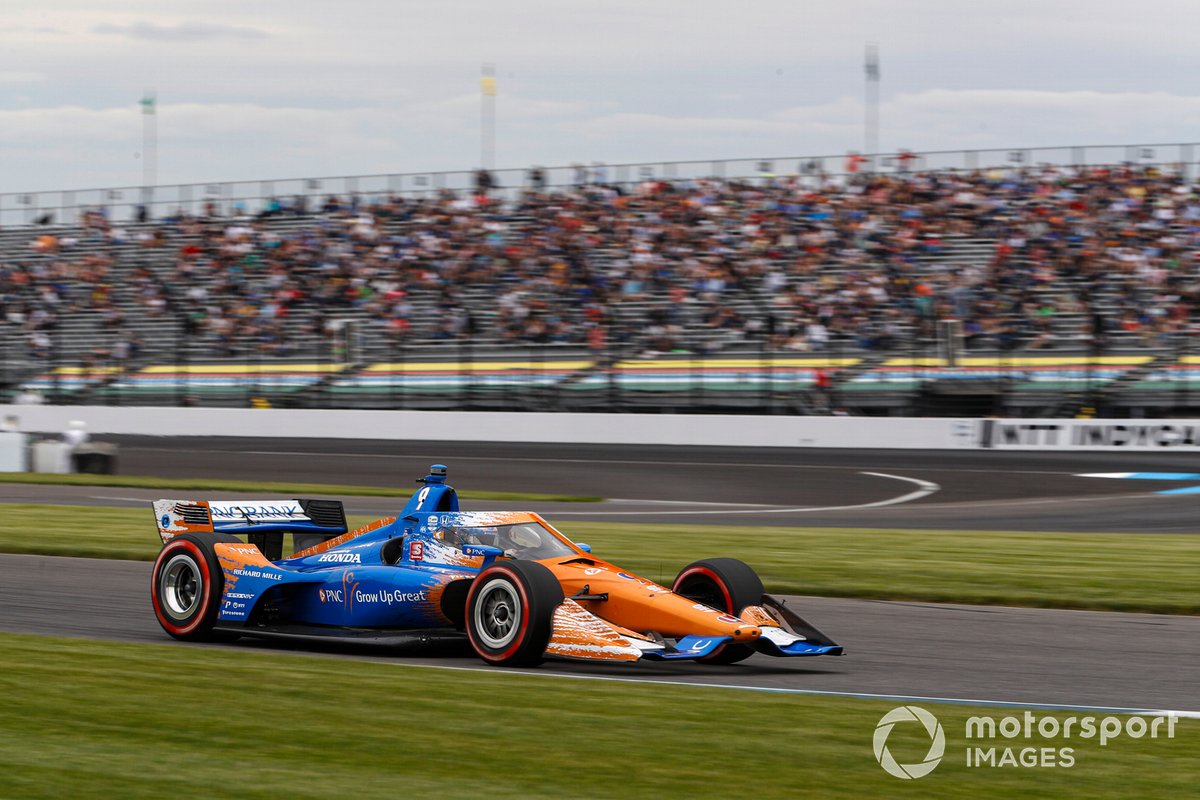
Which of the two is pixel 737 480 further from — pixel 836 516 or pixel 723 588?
pixel 723 588

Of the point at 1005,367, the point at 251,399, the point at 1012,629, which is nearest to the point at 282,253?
the point at 251,399

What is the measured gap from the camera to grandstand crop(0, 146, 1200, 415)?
26203mm

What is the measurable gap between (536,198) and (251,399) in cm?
824

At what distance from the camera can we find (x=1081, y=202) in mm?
29344

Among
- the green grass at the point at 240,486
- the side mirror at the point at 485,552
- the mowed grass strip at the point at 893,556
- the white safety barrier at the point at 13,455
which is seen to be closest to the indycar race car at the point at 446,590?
the side mirror at the point at 485,552

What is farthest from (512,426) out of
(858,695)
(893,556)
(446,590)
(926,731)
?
(926,731)

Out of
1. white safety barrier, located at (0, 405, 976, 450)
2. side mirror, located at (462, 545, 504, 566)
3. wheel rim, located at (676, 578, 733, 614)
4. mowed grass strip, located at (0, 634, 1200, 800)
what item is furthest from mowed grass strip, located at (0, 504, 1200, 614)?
white safety barrier, located at (0, 405, 976, 450)

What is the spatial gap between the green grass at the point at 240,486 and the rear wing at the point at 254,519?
10.2 m

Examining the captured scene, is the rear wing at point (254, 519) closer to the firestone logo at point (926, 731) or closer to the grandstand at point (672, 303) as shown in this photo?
the firestone logo at point (926, 731)

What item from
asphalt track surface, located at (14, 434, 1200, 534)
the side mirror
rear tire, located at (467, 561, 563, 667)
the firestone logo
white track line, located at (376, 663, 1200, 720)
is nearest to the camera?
the firestone logo

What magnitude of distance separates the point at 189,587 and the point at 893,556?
6.94 metres

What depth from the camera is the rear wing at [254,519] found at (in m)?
10.0

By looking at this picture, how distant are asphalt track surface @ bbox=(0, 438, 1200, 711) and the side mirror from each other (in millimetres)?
606

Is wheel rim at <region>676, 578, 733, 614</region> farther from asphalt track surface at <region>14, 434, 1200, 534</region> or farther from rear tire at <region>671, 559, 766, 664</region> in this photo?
asphalt track surface at <region>14, 434, 1200, 534</region>
